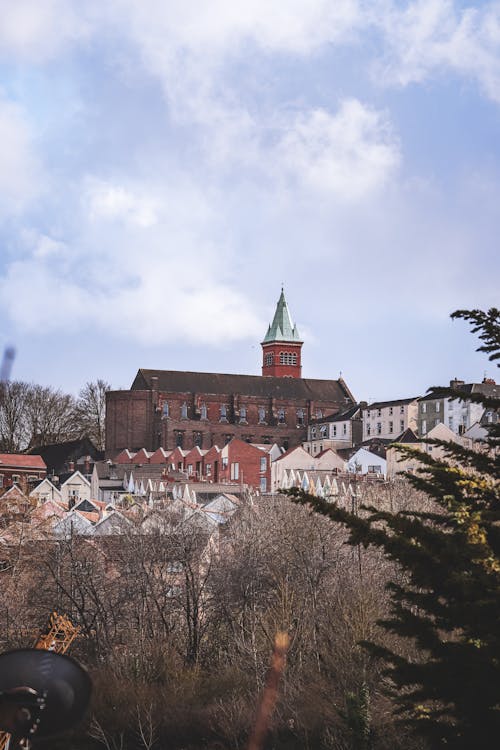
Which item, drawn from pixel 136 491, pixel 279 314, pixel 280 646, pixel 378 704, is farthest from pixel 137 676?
pixel 279 314

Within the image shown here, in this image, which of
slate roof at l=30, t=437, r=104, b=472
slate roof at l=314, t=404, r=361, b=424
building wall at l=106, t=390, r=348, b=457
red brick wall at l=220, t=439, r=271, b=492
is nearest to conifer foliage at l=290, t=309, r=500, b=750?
red brick wall at l=220, t=439, r=271, b=492

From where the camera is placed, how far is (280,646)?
98.3 feet

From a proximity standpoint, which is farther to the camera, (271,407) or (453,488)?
(271,407)

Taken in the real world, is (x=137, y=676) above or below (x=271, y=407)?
below

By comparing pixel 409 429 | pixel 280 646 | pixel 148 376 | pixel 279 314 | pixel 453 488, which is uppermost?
A: pixel 279 314

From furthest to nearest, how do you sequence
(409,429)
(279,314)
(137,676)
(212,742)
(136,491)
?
(279,314) → (409,429) → (136,491) → (137,676) → (212,742)

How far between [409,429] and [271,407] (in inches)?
1034

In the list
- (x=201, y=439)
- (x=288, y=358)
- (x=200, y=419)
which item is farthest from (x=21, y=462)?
(x=288, y=358)

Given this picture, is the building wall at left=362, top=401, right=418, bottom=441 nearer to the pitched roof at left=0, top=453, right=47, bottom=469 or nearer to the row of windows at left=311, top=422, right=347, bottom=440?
the row of windows at left=311, top=422, right=347, bottom=440

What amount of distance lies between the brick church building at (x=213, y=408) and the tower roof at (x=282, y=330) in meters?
8.52

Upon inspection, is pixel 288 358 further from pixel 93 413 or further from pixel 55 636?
pixel 55 636

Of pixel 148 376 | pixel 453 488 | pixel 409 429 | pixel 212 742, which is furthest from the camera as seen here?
pixel 148 376

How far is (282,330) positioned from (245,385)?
16.5 metres

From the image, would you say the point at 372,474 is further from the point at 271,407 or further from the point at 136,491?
the point at 271,407
